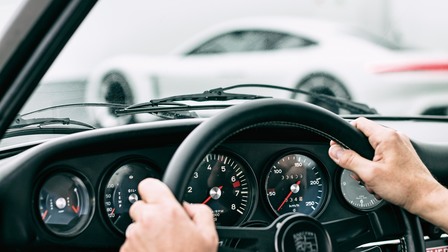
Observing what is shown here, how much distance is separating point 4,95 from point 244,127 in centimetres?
61

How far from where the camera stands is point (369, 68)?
7.50 meters

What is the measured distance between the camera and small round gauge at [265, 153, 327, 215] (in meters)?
2.46

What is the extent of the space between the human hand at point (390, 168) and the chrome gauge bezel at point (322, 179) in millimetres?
407

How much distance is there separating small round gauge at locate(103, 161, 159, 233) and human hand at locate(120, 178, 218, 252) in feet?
2.33

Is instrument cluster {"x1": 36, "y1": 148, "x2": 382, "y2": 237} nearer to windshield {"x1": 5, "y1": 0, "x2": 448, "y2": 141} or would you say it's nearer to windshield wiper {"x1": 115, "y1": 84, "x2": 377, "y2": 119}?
windshield wiper {"x1": 115, "y1": 84, "x2": 377, "y2": 119}

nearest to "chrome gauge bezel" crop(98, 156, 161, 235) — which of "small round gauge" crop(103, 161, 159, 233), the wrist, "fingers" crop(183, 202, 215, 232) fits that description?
"small round gauge" crop(103, 161, 159, 233)


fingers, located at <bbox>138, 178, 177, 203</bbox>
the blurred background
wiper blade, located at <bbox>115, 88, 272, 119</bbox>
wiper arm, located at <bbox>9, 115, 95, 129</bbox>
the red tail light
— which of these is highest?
the blurred background

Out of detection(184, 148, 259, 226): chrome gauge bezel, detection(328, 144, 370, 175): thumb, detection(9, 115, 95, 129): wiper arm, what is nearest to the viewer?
detection(328, 144, 370, 175): thumb

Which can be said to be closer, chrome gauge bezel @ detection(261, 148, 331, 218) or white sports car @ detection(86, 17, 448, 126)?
chrome gauge bezel @ detection(261, 148, 331, 218)

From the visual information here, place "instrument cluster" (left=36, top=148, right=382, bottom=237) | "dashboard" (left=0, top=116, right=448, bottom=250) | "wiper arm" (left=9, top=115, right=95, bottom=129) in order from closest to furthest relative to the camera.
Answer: "dashboard" (left=0, top=116, right=448, bottom=250), "instrument cluster" (left=36, top=148, right=382, bottom=237), "wiper arm" (left=9, top=115, right=95, bottom=129)

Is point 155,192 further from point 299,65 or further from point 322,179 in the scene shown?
point 299,65

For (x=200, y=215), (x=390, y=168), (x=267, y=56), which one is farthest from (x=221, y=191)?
(x=267, y=56)

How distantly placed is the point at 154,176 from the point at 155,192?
0.79m

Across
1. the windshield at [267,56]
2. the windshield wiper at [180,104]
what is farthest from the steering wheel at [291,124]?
the windshield at [267,56]
